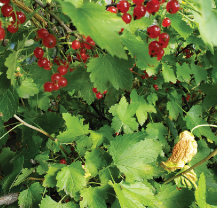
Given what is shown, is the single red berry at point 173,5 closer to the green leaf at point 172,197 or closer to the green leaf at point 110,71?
the green leaf at point 110,71

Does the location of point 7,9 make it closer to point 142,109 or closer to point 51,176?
point 51,176

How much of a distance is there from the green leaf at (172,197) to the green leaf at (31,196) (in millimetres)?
490

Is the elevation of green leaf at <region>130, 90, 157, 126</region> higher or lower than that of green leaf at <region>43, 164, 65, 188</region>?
higher

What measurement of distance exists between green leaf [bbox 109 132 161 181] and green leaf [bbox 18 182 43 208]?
0.32m

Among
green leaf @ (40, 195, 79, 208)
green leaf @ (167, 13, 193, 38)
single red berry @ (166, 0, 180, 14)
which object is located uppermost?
single red berry @ (166, 0, 180, 14)

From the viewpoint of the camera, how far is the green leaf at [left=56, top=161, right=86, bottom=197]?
1.80 ft

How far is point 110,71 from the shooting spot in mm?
534

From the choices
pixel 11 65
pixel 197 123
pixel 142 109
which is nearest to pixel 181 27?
pixel 142 109

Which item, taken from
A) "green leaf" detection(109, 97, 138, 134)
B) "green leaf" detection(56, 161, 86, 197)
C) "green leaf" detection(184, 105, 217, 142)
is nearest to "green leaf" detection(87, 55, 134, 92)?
"green leaf" detection(109, 97, 138, 134)

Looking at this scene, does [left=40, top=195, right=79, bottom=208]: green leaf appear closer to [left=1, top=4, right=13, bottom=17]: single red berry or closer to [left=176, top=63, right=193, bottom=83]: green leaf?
[left=1, top=4, right=13, bottom=17]: single red berry

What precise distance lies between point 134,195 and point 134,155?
132mm

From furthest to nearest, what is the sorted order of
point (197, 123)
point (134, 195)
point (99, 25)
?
point (197, 123)
point (134, 195)
point (99, 25)

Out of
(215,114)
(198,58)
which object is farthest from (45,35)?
(215,114)

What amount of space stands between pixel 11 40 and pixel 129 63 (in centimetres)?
44
